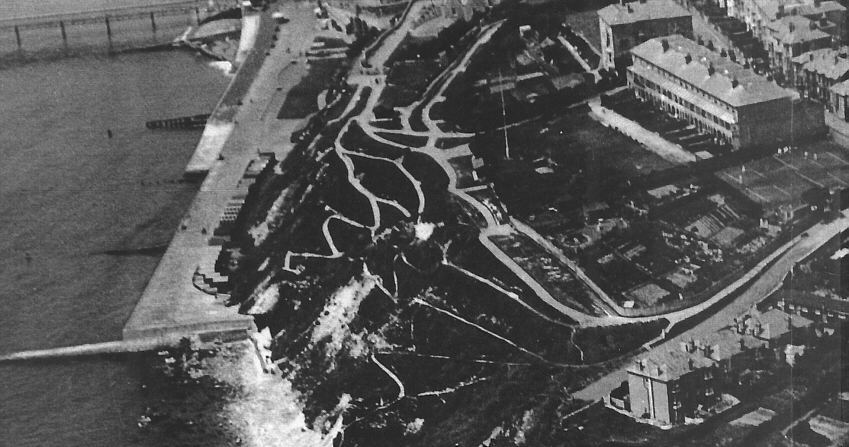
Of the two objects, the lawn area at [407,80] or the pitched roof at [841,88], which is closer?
the pitched roof at [841,88]

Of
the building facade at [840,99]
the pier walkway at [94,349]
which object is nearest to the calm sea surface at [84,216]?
the pier walkway at [94,349]

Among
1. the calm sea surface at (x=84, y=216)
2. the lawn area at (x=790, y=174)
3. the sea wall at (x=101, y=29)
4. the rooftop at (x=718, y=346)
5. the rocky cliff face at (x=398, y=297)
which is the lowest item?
the sea wall at (x=101, y=29)

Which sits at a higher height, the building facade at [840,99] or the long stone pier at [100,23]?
the building facade at [840,99]

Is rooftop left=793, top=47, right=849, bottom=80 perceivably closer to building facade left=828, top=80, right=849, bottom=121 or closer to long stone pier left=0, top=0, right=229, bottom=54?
building facade left=828, top=80, right=849, bottom=121

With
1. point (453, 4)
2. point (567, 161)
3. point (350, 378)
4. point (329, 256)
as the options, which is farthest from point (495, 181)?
point (453, 4)

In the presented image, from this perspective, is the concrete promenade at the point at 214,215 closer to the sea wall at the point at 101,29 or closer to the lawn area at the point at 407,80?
the lawn area at the point at 407,80

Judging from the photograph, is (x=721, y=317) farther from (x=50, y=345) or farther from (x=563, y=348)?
(x=50, y=345)

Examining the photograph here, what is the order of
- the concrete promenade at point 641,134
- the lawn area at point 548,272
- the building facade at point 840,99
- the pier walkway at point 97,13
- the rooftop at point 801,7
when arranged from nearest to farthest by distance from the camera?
the lawn area at point 548,272 < the building facade at point 840,99 < the concrete promenade at point 641,134 < the rooftop at point 801,7 < the pier walkway at point 97,13
